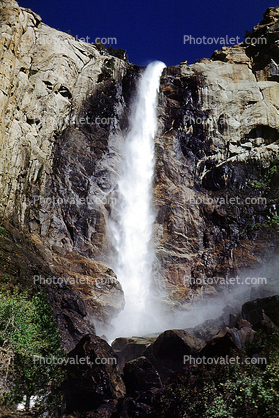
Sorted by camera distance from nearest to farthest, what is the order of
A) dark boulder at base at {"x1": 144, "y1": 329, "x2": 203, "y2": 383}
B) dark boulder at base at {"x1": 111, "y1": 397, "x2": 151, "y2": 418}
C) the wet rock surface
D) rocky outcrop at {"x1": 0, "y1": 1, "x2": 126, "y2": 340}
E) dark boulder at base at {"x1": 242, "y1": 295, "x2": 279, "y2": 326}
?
dark boulder at base at {"x1": 111, "y1": 397, "x2": 151, "y2": 418} → dark boulder at base at {"x1": 242, "y1": 295, "x2": 279, "y2": 326} → dark boulder at base at {"x1": 144, "y1": 329, "x2": 203, "y2": 383} → the wet rock surface → rocky outcrop at {"x1": 0, "y1": 1, "x2": 126, "y2": 340}

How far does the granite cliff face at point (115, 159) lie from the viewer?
3064cm

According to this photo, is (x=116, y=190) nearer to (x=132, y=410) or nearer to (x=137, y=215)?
(x=137, y=215)

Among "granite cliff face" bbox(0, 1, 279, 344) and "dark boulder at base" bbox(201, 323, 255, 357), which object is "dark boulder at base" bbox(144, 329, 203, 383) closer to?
"dark boulder at base" bbox(201, 323, 255, 357)

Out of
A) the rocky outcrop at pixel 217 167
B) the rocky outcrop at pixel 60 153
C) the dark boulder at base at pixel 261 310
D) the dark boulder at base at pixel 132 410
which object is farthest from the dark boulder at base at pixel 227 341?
the rocky outcrop at pixel 217 167

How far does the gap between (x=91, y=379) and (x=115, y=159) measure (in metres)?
26.5

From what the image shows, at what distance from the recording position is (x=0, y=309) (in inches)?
645

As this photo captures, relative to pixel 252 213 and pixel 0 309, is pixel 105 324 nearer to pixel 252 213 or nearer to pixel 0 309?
pixel 0 309

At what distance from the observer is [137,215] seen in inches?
1577

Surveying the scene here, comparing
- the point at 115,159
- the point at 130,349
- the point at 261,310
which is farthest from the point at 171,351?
the point at 115,159

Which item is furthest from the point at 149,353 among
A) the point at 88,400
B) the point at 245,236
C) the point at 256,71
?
the point at 256,71

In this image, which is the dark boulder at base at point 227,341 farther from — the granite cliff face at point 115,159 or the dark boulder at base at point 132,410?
the granite cliff face at point 115,159

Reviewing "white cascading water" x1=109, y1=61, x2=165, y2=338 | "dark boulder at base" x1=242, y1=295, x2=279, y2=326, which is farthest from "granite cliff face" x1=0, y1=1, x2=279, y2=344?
"dark boulder at base" x1=242, y1=295, x2=279, y2=326

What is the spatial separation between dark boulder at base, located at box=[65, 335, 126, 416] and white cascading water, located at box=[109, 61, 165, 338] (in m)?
10.9

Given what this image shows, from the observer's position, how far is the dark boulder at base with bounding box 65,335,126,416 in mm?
18500
